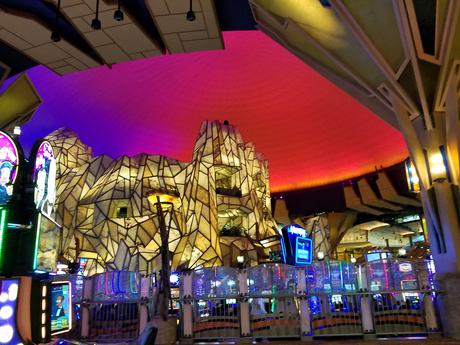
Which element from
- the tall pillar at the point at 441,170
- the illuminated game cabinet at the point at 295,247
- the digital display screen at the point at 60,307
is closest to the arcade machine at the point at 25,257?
the digital display screen at the point at 60,307

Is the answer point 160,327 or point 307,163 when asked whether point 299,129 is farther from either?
point 160,327

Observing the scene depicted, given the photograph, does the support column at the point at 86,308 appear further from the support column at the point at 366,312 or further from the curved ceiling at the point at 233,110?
the curved ceiling at the point at 233,110

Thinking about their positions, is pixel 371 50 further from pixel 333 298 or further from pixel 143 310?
pixel 143 310

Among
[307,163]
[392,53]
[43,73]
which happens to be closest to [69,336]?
[392,53]

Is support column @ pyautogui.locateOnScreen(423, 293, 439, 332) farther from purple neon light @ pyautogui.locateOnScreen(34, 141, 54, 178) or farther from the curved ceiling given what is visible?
the curved ceiling

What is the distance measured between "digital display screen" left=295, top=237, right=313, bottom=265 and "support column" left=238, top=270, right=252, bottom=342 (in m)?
5.07

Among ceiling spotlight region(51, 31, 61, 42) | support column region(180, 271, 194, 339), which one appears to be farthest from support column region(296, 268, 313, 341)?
ceiling spotlight region(51, 31, 61, 42)

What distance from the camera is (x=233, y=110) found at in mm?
39062

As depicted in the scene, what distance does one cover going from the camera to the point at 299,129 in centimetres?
3991

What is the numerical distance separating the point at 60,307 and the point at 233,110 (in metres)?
34.6

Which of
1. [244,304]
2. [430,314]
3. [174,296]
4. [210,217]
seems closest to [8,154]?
[244,304]

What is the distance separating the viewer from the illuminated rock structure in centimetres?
2897

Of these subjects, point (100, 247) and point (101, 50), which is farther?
point (100, 247)

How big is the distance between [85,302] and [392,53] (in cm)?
1070
